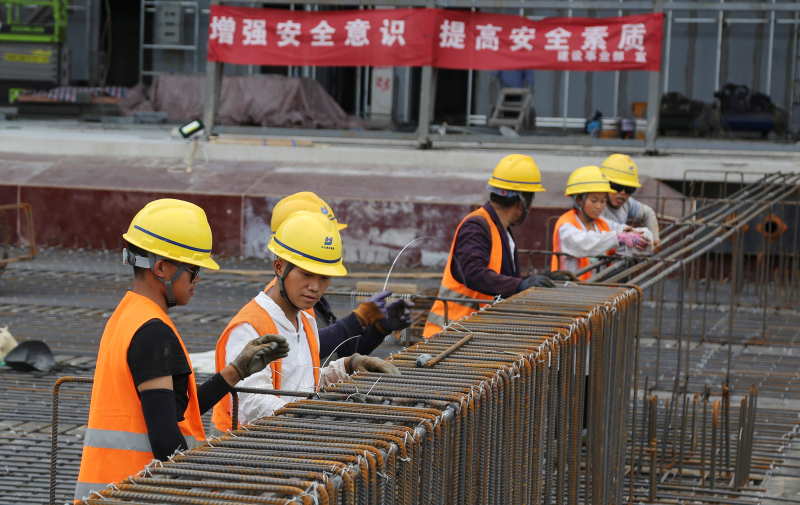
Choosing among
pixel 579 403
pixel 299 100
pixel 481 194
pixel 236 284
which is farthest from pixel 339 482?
pixel 299 100

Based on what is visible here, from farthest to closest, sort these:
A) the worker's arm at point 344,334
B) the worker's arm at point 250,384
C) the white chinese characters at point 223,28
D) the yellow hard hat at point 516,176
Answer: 1. the white chinese characters at point 223,28
2. the yellow hard hat at point 516,176
3. the worker's arm at point 344,334
4. the worker's arm at point 250,384

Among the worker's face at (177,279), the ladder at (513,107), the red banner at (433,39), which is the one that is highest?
the red banner at (433,39)

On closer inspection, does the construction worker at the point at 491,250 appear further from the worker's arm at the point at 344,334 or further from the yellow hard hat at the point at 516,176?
the worker's arm at the point at 344,334

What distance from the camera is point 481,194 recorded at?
14180 millimetres

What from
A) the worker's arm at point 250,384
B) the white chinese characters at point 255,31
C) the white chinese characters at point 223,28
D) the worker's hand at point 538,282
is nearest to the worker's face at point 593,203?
the worker's hand at point 538,282

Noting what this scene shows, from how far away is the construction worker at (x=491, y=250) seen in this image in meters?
5.62

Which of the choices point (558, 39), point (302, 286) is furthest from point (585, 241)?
point (558, 39)

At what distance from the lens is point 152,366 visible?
3.00m

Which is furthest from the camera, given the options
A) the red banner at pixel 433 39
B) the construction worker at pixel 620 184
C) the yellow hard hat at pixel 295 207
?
the red banner at pixel 433 39

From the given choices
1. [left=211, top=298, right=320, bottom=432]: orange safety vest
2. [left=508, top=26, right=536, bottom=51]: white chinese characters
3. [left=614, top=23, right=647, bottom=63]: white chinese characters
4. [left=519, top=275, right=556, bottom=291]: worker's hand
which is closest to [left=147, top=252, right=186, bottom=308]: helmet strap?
[left=211, top=298, right=320, bottom=432]: orange safety vest

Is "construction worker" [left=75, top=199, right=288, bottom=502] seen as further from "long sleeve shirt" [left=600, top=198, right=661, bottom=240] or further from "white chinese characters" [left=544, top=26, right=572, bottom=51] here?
"white chinese characters" [left=544, top=26, right=572, bottom=51]

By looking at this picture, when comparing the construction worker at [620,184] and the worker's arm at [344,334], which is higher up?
the construction worker at [620,184]

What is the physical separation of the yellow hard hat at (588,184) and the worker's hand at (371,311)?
2633mm

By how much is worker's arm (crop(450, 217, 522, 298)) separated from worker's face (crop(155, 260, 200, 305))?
2.53m
